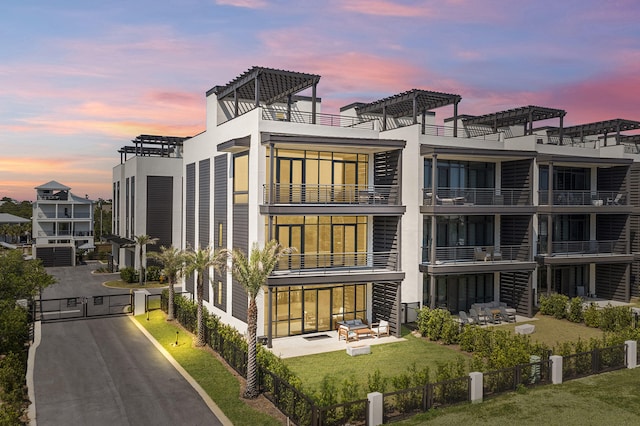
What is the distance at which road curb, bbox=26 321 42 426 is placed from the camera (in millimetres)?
15487

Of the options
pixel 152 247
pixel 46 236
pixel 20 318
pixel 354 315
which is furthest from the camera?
pixel 46 236

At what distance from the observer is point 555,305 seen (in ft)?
96.7

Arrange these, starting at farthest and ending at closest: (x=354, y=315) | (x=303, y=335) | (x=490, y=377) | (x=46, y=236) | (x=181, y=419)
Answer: (x=46, y=236) → (x=354, y=315) → (x=303, y=335) → (x=490, y=377) → (x=181, y=419)

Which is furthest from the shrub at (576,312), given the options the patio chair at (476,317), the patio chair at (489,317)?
the patio chair at (476,317)

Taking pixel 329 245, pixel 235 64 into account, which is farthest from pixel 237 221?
pixel 235 64

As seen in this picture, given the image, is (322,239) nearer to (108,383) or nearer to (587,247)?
(108,383)

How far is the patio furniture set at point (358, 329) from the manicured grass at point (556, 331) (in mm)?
6809

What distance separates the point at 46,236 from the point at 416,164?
2245 inches

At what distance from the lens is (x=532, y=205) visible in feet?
99.5

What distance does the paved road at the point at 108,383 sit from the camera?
15.5 m

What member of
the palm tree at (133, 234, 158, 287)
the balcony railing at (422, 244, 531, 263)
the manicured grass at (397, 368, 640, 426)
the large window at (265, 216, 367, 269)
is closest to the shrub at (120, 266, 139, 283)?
the palm tree at (133, 234, 158, 287)

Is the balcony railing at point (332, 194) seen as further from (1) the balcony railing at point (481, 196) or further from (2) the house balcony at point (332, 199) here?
(1) the balcony railing at point (481, 196)

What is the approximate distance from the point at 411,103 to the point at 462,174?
5.44 m

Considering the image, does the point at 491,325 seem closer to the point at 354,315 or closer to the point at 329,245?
the point at 354,315
